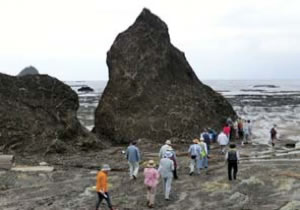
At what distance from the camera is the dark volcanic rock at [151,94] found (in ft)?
122

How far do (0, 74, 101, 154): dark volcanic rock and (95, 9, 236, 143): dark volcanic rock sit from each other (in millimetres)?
3750

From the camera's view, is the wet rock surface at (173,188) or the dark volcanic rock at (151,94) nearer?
the wet rock surface at (173,188)

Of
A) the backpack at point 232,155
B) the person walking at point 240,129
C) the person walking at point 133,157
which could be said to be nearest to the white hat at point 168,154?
the person walking at point 133,157

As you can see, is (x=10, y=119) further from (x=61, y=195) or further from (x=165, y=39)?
(x=165, y=39)

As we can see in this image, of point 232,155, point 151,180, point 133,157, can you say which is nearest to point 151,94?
point 133,157

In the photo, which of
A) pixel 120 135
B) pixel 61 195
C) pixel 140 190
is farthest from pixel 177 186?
pixel 120 135

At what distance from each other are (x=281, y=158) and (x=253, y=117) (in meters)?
32.4

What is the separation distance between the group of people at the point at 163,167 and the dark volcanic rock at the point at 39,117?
938 cm

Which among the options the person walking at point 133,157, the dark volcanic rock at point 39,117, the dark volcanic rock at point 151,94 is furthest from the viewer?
the dark volcanic rock at point 151,94

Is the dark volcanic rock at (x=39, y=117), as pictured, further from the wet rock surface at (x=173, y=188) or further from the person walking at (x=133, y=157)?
the person walking at (x=133, y=157)

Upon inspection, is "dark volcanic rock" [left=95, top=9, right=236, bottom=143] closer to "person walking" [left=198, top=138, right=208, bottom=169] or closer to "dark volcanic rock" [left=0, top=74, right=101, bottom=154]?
"dark volcanic rock" [left=0, top=74, right=101, bottom=154]

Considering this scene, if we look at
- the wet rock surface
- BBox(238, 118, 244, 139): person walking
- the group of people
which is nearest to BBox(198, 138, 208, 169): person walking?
the group of people

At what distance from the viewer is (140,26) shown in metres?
42.1

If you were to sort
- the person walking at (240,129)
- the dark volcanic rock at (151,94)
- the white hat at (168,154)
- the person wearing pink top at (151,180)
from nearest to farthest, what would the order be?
the person wearing pink top at (151,180)
the white hat at (168,154)
the dark volcanic rock at (151,94)
the person walking at (240,129)
